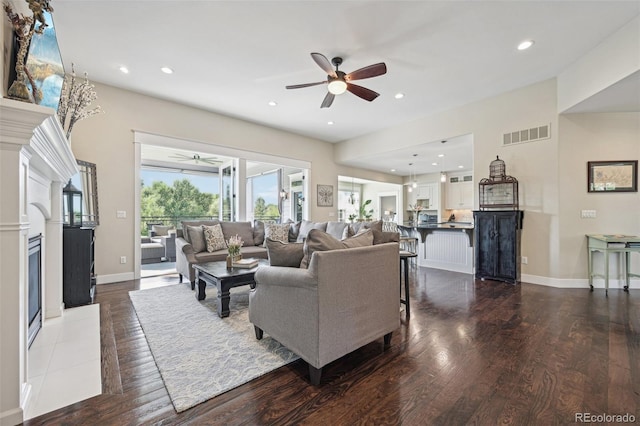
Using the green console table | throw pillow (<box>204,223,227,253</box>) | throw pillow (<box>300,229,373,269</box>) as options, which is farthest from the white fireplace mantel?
the green console table

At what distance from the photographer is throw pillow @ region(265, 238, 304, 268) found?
2.02m

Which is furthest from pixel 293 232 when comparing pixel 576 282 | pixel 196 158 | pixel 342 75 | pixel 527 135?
pixel 576 282

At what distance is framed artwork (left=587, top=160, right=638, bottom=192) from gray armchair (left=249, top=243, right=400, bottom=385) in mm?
4131

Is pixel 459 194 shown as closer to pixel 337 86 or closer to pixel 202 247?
pixel 337 86

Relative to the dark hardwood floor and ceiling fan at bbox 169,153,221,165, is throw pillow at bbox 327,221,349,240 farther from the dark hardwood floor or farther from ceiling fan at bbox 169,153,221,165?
ceiling fan at bbox 169,153,221,165

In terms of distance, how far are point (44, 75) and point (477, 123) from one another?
582 cm

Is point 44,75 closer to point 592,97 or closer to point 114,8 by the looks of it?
point 114,8

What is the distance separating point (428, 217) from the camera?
10.0 meters

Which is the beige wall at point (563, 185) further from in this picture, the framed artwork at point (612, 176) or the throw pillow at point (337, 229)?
the throw pillow at point (337, 229)

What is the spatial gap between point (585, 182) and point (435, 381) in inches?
173

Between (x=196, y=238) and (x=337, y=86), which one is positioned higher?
(x=337, y=86)

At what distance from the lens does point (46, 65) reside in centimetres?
192

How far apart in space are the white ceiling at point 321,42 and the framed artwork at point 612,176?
110cm

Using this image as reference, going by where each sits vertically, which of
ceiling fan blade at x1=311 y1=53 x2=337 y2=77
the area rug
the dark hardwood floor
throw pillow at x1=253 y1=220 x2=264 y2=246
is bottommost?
the dark hardwood floor
